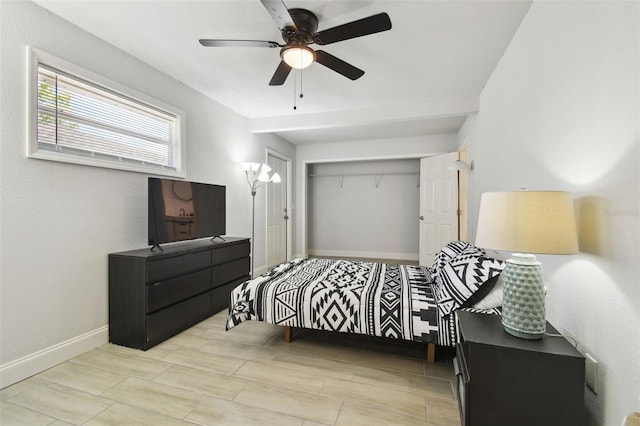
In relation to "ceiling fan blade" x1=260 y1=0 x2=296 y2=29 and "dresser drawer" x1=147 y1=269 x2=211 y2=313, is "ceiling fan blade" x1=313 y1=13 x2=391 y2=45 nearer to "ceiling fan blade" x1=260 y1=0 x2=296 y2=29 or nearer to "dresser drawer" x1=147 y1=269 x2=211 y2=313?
"ceiling fan blade" x1=260 y1=0 x2=296 y2=29

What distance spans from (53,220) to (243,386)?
1.85m

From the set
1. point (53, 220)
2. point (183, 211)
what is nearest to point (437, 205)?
point (183, 211)

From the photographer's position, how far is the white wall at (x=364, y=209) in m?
5.99

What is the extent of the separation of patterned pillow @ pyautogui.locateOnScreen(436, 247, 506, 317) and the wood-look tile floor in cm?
52

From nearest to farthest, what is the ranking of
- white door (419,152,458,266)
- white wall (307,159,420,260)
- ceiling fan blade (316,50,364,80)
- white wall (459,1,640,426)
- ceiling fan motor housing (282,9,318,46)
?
white wall (459,1,640,426) < ceiling fan motor housing (282,9,318,46) < ceiling fan blade (316,50,364,80) < white door (419,152,458,266) < white wall (307,159,420,260)

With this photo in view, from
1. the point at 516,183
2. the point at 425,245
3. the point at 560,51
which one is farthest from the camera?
the point at 425,245

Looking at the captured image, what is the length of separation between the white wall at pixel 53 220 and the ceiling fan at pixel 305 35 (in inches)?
46.2

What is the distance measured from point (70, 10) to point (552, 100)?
3.31 metres

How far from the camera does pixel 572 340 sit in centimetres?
130

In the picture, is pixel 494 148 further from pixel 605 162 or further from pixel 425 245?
pixel 425 245

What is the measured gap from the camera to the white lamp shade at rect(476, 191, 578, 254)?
43.8 inches

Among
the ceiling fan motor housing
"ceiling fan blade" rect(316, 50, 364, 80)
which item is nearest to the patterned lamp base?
"ceiling fan blade" rect(316, 50, 364, 80)

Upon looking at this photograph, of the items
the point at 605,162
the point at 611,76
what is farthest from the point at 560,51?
the point at 605,162

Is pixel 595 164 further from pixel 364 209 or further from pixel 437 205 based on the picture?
pixel 364 209
